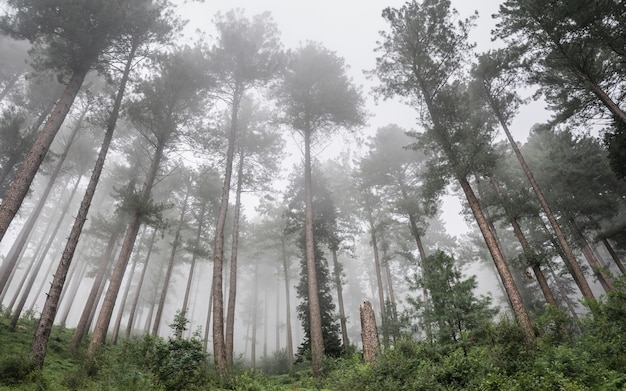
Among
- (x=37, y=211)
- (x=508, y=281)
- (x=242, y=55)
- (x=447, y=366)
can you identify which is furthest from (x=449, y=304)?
(x=37, y=211)

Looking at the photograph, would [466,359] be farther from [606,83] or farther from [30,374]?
[606,83]

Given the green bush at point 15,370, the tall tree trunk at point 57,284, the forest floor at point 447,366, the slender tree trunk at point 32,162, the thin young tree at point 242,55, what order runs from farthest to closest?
the thin young tree at point 242,55 < the slender tree trunk at point 32,162 < the tall tree trunk at point 57,284 < the green bush at point 15,370 < the forest floor at point 447,366

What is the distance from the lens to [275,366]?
70.6 ft

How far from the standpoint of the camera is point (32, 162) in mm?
9539

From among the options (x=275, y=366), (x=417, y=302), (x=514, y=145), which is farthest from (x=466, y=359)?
(x=275, y=366)

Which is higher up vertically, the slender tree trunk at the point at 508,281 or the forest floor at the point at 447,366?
the slender tree trunk at the point at 508,281

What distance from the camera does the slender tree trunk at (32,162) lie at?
28.6 feet

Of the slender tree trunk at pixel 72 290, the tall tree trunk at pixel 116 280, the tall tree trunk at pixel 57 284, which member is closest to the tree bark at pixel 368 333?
the tall tree trunk at pixel 116 280

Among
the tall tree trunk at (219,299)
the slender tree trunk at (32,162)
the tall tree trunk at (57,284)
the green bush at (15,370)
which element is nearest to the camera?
the green bush at (15,370)

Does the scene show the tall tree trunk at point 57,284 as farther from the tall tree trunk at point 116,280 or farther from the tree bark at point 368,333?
the tree bark at point 368,333

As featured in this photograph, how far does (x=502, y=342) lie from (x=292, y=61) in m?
16.8

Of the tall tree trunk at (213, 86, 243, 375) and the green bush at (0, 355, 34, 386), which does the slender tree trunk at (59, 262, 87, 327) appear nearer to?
the tall tree trunk at (213, 86, 243, 375)

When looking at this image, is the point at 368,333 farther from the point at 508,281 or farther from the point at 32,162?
the point at 32,162

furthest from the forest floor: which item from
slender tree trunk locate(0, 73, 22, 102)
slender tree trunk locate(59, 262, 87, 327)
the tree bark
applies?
slender tree trunk locate(0, 73, 22, 102)
